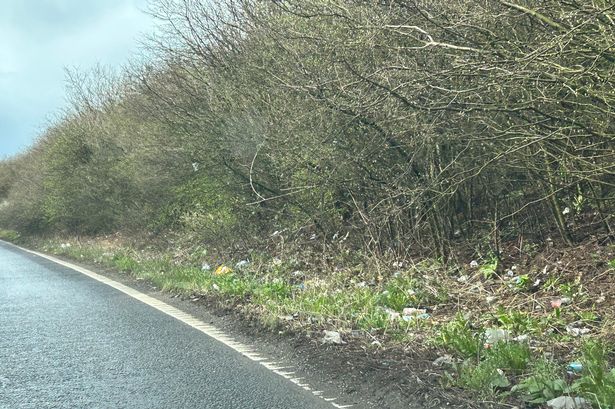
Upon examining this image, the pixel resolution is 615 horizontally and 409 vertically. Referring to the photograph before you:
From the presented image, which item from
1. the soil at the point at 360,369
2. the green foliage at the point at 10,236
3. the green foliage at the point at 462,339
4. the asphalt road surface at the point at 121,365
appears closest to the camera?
the soil at the point at 360,369

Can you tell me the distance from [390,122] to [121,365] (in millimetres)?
4207

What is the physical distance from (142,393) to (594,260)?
5181 mm

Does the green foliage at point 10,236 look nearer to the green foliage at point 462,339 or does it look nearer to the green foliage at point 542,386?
the green foliage at point 462,339

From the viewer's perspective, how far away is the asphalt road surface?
4492 mm

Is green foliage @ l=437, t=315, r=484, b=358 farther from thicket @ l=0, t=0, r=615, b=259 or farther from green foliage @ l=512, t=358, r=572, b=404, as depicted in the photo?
thicket @ l=0, t=0, r=615, b=259

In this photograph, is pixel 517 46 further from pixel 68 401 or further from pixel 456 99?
pixel 68 401

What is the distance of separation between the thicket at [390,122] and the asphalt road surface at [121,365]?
10.1 feet

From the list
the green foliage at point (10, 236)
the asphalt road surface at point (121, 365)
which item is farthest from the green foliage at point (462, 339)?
the green foliage at point (10, 236)

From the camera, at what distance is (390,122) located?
24.4 feet

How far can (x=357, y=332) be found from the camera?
19.9 feet

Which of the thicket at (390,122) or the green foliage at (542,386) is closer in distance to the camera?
the green foliage at (542,386)

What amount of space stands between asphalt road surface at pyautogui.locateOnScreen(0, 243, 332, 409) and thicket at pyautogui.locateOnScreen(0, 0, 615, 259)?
3.07 metres

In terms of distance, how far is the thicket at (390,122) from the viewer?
18.9 feet

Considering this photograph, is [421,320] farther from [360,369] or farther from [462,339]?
[360,369]
